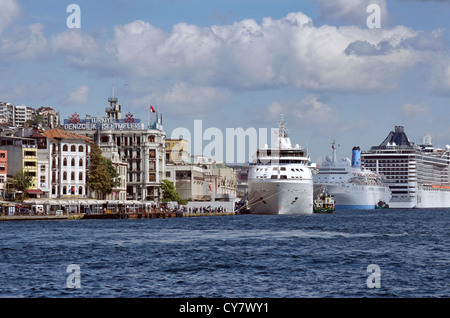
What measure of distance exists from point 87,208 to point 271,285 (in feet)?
332

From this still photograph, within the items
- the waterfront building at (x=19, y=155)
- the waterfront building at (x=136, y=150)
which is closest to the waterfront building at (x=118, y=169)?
the waterfront building at (x=136, y=150)

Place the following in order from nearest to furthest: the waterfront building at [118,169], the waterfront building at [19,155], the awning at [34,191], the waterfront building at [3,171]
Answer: the waterfront building at [3,171] < the awning at [34,191] < the waterfront building at [19,155] < the waterfront building at [118,169]

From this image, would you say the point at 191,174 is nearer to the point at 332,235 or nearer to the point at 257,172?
the point at 257,172

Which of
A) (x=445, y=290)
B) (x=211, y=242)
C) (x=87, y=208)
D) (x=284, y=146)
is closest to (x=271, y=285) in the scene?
(x=445, y=290)

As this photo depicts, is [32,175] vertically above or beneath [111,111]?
beneath

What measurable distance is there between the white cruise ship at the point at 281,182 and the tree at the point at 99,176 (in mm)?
27074

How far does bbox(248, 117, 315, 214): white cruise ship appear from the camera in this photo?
137750 millimetres

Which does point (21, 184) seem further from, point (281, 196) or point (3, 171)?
point (281, 196)

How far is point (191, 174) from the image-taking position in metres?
194

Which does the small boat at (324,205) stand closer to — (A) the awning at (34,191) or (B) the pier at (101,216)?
(B) the pier at (101,216)

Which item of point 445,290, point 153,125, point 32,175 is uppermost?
point 153,125

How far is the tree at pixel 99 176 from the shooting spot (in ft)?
479

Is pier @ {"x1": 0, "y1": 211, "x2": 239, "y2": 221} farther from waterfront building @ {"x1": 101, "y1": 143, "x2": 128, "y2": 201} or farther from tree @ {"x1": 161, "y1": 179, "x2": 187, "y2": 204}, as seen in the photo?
waterfront building @ {"x1": 101, "y1": 143, "x2": 128, "y2": 201}
